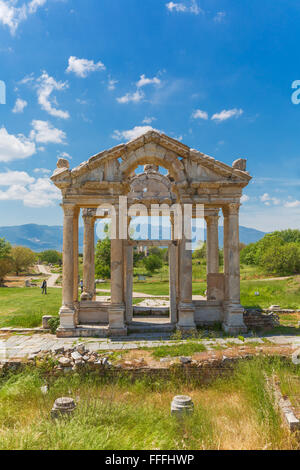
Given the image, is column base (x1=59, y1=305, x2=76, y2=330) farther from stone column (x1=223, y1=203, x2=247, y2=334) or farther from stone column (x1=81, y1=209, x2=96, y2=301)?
stone column (x1=223, y1=203, x2=247, y2=334)

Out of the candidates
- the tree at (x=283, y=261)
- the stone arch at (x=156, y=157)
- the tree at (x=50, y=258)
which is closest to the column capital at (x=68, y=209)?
the stone arch at (x=156, y=157)

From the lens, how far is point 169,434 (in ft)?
21.2

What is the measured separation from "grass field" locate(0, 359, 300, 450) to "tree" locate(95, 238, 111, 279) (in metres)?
28.2

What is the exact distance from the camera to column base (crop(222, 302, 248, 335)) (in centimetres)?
1382

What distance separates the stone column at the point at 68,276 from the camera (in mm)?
13719

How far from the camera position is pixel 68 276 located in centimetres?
1425

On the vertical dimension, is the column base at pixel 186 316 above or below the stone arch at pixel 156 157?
below

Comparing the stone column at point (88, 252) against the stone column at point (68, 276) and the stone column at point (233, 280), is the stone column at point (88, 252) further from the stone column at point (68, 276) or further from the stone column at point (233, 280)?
the stone column at point (233, 280)

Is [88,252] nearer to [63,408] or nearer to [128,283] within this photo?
[128,283]

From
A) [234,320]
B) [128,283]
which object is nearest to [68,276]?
[128,283]

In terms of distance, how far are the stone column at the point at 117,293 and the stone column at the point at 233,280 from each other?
4.66 m

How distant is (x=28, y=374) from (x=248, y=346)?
24.6 ft

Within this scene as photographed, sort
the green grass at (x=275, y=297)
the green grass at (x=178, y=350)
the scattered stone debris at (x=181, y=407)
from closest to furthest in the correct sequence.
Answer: the scattered stone debris at (x=181, y=407) < the green grass at (x=178, y=350) < the green grass at (x=275, y=297)
